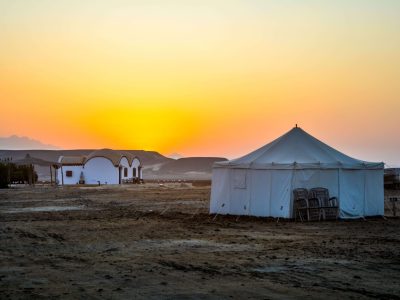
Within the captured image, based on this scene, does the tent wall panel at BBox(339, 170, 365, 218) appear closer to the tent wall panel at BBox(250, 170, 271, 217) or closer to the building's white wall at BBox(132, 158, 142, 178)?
the tent wall panel at BBox(250, 170, 271, 217)

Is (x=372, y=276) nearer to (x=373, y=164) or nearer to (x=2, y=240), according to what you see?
(x=2, y=240)

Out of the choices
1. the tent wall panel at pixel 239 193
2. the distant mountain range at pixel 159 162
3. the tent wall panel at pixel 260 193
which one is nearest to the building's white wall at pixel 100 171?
the tent wall panel at pixel 239 193

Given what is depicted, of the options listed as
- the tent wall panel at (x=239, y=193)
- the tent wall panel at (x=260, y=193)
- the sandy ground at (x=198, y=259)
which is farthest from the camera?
the tent wall panel at (x=239, y=193)

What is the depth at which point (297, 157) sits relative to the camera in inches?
884

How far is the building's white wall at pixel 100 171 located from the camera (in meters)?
65.3

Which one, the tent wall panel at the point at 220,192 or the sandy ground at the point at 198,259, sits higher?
the tent wall panel at the point at 220,192

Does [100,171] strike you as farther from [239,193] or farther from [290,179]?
[290,179]

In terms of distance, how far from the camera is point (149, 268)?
10914mm

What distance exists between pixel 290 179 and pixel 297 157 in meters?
1.46

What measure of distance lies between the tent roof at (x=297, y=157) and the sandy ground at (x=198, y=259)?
2.28m

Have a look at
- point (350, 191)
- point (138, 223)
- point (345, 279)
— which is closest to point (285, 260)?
point (345, 279)

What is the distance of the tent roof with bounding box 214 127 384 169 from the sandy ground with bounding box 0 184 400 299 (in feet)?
7.47

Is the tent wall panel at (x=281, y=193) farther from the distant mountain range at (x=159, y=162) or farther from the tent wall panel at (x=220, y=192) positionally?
the distant mountain range at (x=159, y=162)

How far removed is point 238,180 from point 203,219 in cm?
228
